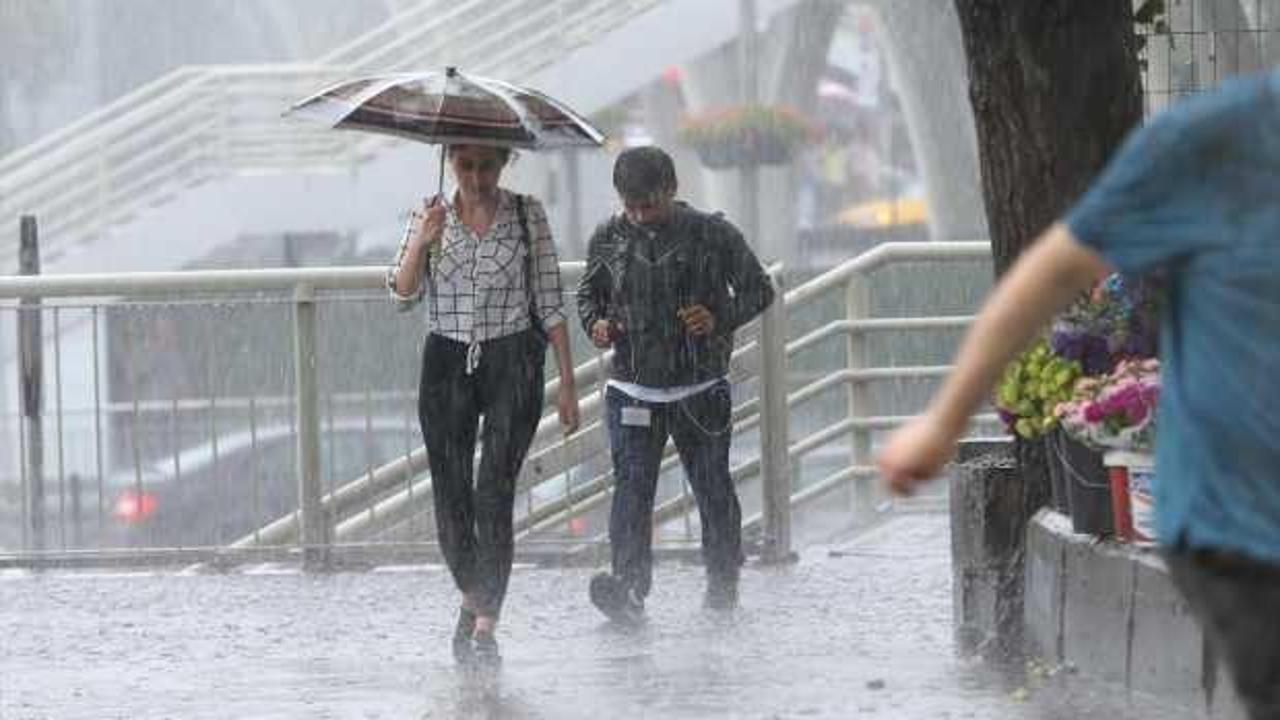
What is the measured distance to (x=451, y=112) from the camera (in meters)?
10.0

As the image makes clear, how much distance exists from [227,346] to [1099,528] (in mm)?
5055

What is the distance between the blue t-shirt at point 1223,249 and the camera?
450cm

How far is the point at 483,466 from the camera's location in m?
10.1

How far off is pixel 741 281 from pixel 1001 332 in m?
6.59

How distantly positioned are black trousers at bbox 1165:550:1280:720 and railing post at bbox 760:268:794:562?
318 inches

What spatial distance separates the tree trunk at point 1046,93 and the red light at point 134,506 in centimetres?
478

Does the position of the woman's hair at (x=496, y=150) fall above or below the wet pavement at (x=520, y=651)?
above

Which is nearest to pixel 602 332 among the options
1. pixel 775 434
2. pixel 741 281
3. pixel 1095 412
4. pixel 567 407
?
pixel 741 281

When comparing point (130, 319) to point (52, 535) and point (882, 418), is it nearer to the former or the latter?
point (52, 535)

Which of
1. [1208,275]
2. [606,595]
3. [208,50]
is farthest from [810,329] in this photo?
[208,50]

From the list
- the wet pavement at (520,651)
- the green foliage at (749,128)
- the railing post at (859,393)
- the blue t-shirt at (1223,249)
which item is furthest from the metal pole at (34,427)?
the green foliage at (749,128)

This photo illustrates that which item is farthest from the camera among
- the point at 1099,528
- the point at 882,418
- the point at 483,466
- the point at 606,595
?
the point at 882,418

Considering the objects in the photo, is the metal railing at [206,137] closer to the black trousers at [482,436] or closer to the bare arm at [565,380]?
the bare arm at [565,380]

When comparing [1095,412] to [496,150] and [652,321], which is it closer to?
[496,150]
